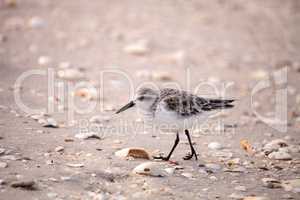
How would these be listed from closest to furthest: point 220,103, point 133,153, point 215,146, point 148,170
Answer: point 148,170 → point 133,153 → point 220,103 → point 215,146

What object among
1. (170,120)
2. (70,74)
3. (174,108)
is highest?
(70,74)

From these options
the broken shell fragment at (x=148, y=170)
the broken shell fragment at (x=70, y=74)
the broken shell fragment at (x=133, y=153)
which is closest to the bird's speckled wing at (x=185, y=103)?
the broken shell fragment at (x=133, y=153)

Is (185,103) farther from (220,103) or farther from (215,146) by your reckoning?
(215,146)

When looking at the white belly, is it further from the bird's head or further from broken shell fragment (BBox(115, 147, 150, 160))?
broken shell fragment (BBox(115, 147, 150, 160))

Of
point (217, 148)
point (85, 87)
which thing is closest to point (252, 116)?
point (217, 148)

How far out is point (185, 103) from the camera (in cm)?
737

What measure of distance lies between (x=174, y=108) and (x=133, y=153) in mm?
761

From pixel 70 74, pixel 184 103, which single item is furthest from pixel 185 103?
pixel 70 74

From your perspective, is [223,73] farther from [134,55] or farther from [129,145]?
[129,145]

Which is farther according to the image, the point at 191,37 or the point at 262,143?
the point at 191,37

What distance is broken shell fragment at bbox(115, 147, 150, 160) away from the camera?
23.4ft

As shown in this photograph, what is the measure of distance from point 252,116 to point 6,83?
4.22 meters

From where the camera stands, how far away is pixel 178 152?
7.80 metres

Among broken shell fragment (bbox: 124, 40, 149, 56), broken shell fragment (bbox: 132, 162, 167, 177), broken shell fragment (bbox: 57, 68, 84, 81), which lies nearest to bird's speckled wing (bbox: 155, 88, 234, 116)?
broken shell fragment (bbox: 132, 162, 167, 177)
